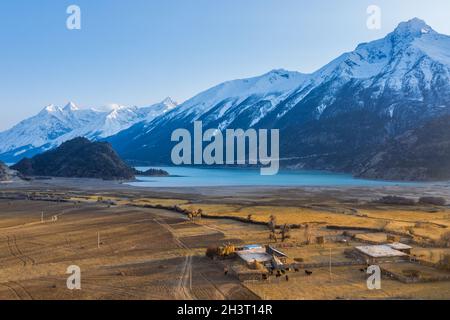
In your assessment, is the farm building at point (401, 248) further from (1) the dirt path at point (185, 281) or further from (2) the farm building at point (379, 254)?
(1) the dirt path at point (185, 281)

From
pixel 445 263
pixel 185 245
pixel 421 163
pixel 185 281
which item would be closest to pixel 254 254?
pixel 185 281

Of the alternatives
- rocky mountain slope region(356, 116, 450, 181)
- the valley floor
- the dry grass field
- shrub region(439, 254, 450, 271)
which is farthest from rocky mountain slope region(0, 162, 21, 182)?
shrub region(439, 254, 450, 271)

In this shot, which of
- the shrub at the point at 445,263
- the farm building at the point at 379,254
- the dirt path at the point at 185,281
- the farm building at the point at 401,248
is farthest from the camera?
the farm building at the point at 401,248

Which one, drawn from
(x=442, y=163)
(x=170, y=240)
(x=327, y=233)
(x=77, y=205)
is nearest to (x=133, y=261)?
(x=170, y=240)

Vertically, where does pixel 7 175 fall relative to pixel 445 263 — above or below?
below

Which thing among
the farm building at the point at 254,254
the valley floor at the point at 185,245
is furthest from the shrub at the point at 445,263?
the farm building at the point at 254,254

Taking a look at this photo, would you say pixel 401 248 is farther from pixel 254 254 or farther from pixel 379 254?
pixel 254 254

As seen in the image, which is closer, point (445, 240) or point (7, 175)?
point (445, 240)

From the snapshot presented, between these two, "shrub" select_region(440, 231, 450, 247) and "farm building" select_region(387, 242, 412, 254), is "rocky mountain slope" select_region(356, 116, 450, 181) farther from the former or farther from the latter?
"farm building" select_region(387, 242, 412, 254)
